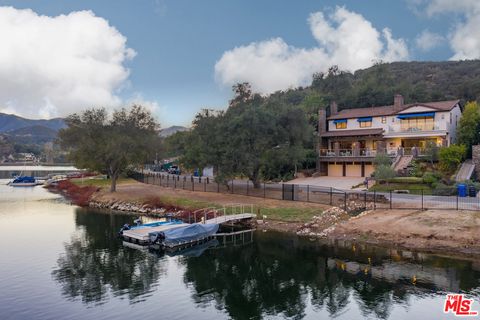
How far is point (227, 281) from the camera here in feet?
81.8

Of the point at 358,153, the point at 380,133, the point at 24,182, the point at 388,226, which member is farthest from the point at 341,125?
the point at 24,182

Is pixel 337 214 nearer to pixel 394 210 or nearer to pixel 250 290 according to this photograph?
pixel 394 210

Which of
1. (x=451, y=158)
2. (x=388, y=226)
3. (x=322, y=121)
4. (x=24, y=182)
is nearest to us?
(x=388, y=226)

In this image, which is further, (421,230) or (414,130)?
(414,130)

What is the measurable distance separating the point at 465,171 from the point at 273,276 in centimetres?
3293

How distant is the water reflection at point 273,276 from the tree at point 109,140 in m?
27.0

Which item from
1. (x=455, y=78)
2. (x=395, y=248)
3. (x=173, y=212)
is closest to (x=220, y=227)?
(x=173, y=212)

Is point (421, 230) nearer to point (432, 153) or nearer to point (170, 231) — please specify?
point (170, 231)

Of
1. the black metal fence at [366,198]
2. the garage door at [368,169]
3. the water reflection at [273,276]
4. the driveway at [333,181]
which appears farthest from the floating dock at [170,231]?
the garage door at [368,169]

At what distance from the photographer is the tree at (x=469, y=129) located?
5169 cm

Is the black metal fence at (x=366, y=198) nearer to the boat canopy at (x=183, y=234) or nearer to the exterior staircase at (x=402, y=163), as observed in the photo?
the exterior staircase at (x=402, y=163)

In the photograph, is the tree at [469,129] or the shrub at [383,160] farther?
the tree at [469,129]

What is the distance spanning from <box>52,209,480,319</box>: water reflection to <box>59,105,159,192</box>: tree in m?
27.0

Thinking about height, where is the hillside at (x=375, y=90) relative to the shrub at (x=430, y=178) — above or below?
above
